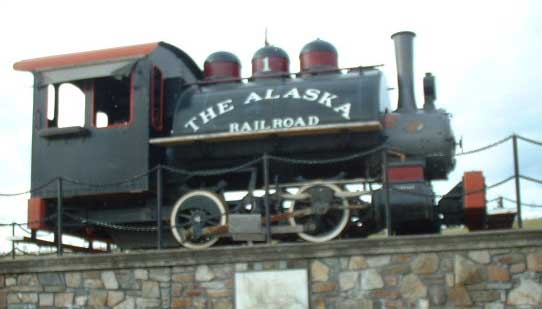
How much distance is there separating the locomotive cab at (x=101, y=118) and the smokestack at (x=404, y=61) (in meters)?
3.23

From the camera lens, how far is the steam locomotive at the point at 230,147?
1092cm

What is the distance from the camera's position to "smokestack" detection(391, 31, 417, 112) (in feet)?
39.2

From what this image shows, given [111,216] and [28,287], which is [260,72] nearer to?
[111,216]

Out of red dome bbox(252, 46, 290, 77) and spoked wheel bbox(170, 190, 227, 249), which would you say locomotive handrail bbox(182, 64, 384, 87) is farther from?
spoked wheel bbox(170, 190, 227, 249)

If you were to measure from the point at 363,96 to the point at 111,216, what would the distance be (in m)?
4.02

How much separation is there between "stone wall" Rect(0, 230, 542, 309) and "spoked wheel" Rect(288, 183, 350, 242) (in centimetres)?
140

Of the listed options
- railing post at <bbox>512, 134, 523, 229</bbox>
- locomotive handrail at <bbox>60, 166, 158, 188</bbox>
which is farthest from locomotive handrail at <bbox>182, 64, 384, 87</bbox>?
railing post at <bbox>512, 134, 523, 229</bbox>

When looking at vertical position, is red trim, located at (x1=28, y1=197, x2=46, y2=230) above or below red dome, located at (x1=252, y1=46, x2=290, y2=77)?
below

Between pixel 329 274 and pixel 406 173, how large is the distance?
2004 mm

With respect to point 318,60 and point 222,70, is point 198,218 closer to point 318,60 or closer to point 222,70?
point 222,70

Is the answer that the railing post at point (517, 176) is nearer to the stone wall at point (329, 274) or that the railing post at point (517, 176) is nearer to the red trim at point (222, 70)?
the stone wall at point (329, 274)

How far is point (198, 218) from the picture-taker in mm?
11234

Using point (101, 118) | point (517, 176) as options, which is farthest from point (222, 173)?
point (517, 176)

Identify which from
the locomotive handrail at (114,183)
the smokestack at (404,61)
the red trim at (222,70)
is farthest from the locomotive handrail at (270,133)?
the red trim at (222,70)
